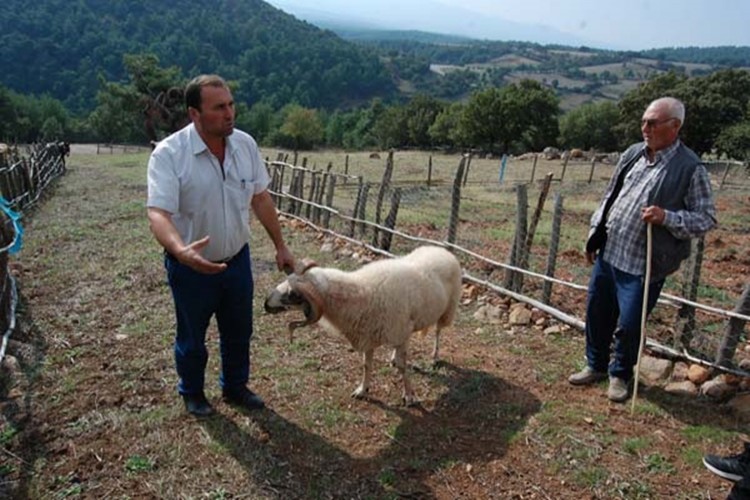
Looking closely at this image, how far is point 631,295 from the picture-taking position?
13.6ft

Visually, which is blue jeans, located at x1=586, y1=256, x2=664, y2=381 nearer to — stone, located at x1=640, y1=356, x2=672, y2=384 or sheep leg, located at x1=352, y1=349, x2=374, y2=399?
stone, located at x1=640, y1=356, x2=672, y2=384

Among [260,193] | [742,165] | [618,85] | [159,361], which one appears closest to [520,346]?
[260,193]

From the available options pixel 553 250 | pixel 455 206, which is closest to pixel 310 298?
pixel 553 250

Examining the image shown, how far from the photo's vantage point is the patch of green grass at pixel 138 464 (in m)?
3.43

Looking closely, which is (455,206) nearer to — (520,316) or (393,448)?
(520,316)

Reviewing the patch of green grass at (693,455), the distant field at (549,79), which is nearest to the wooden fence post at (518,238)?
the patch of green grass at (693,455)

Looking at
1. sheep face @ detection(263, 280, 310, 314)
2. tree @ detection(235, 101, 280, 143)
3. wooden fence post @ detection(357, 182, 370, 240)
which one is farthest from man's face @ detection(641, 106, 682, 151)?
tree @ detection(235, 101, 280, 143)

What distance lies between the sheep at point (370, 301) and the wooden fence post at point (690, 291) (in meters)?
2.27

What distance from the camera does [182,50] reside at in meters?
117

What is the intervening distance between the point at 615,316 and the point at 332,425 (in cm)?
254

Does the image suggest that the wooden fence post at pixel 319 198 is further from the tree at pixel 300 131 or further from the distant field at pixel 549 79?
the distant field at pixel 549 79

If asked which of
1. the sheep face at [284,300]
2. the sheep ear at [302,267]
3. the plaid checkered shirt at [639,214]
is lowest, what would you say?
the sheep face at [284,300]

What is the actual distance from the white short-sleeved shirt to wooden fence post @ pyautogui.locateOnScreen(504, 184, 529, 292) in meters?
4.13

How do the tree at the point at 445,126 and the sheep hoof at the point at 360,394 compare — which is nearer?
the sheep hoof at the point at 360,394
